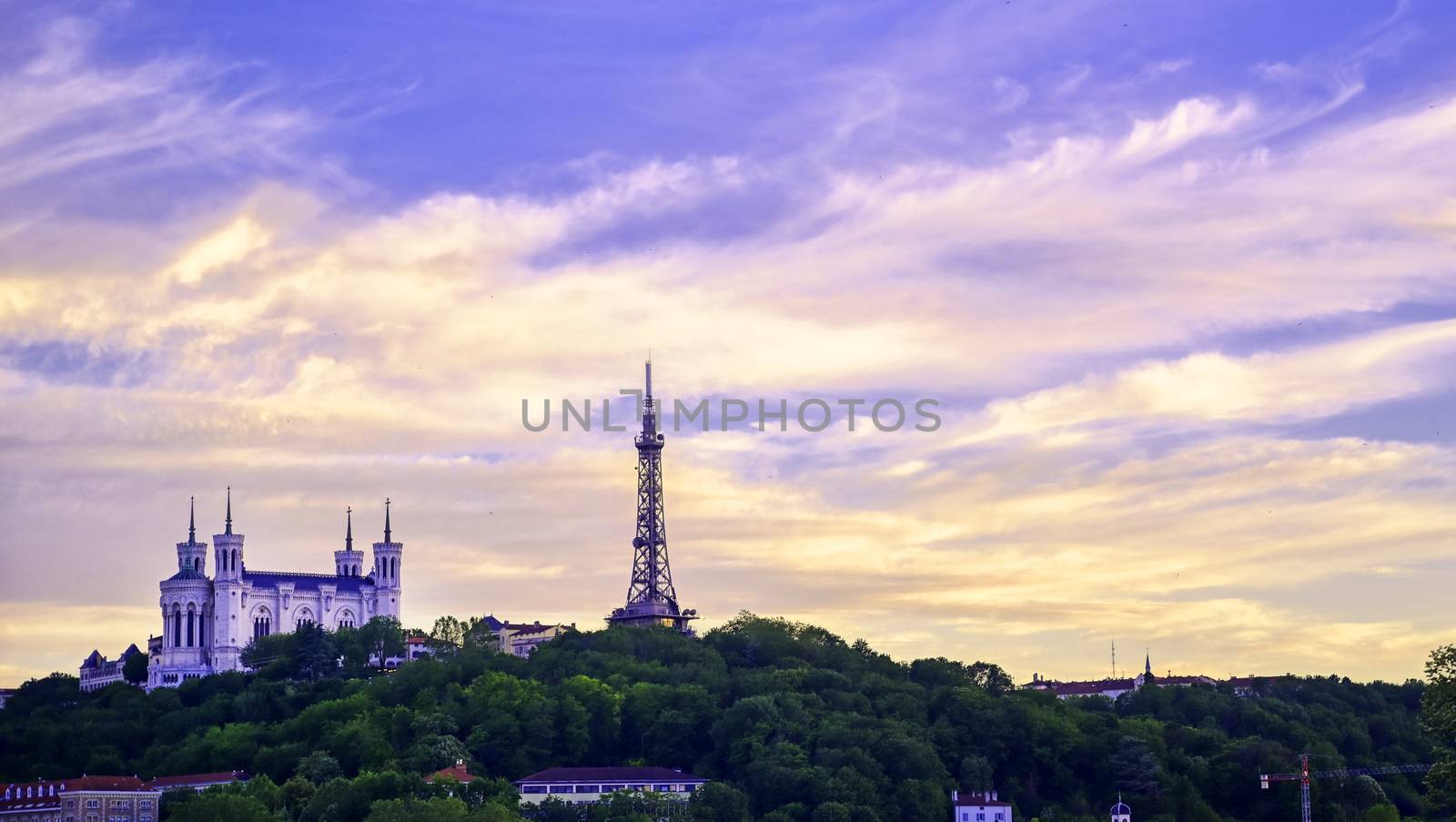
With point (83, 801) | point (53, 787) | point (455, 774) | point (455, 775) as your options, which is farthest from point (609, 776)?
point (53, 787)

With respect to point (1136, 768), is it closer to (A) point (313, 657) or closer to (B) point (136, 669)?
(A) point (313, 657)

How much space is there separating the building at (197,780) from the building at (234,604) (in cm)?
3258

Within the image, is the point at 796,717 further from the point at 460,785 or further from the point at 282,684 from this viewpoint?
the point at 282,684

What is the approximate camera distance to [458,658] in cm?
13925

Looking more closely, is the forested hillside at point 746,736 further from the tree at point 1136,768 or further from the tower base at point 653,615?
the tower base at point 653,615

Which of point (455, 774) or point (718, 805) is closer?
point (718, 805)

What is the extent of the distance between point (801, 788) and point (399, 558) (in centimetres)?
7664

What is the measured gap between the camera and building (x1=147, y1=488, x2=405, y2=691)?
16550cm

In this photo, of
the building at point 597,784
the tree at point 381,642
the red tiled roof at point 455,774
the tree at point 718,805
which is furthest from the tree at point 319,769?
the tree at point 381,642

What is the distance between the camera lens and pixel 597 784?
380 feet

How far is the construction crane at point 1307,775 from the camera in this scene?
117m

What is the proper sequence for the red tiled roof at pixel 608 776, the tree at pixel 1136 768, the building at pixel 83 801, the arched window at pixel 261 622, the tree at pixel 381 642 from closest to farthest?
1. the red tiled roof at pixel 608 776
2. the tree at pixel 1136 768
3. the building at pixel 83 801
4. the tree at pixel 381 642
5. the arched window at pixel 261 622

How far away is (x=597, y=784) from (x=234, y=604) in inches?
2387

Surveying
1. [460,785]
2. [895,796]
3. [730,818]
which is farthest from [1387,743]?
[460,785]
